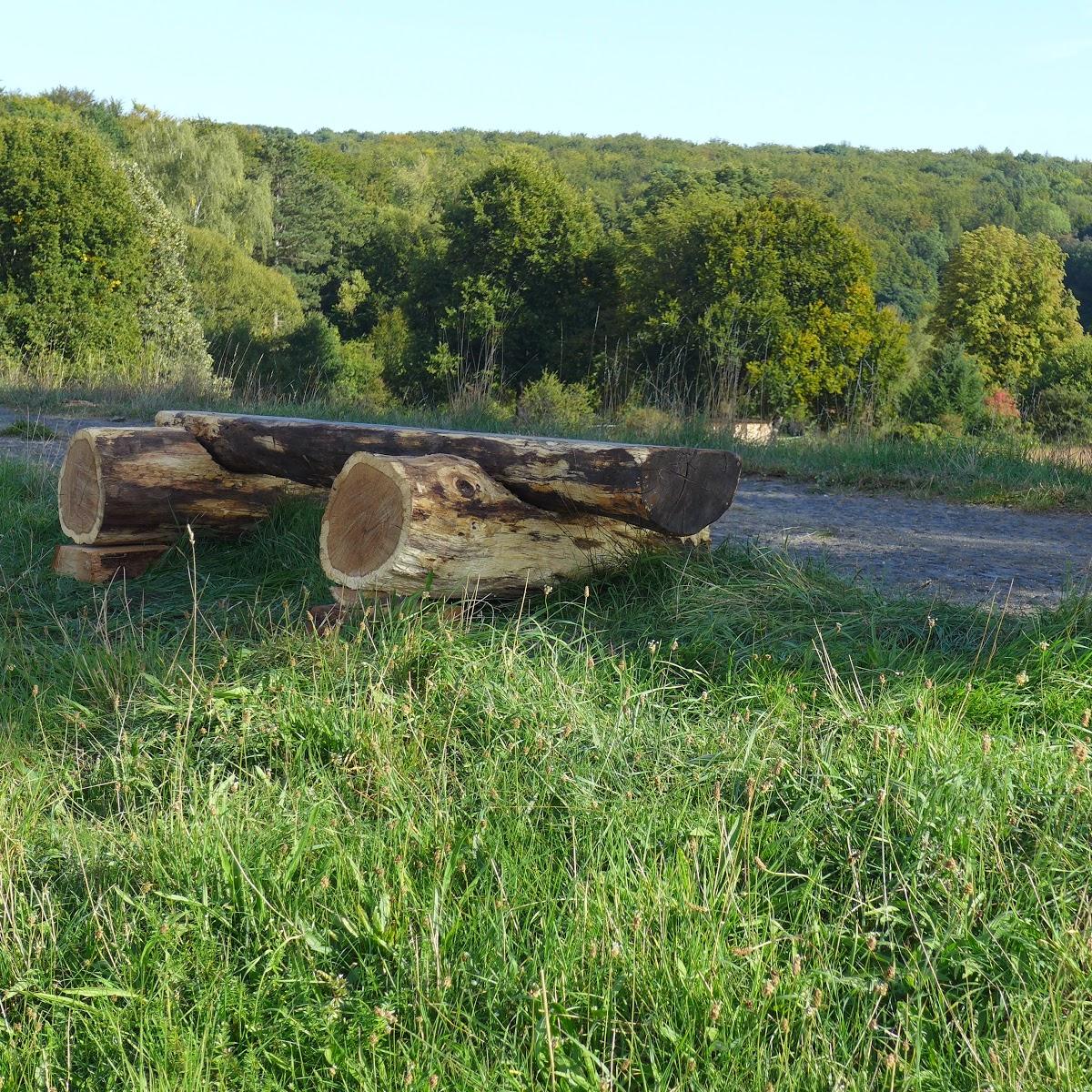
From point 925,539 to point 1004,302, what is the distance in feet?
158

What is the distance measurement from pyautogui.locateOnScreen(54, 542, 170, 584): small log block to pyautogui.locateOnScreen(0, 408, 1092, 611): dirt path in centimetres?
→ 207

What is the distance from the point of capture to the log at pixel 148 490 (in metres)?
4.77

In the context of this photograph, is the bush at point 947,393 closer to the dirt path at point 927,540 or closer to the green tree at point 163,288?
the green tree at point 163,288

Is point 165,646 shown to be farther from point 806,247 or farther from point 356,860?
point 806,247

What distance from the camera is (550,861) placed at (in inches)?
94.1

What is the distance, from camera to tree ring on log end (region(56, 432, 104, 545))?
4785 mm

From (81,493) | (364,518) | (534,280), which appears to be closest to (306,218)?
(534,280)

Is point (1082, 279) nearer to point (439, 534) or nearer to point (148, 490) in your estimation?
point (148, 490)

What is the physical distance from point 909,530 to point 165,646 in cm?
370

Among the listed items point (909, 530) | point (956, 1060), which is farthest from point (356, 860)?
point (909, 530)

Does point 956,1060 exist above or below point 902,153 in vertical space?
below

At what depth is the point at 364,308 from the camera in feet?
175

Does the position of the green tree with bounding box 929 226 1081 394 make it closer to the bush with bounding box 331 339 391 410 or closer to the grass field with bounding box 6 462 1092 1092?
the bush with bounding box 331 339 391 410

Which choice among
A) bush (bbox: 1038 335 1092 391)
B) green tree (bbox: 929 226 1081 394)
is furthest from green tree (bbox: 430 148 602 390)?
green tree (bbox: 929 226 1081 394)
